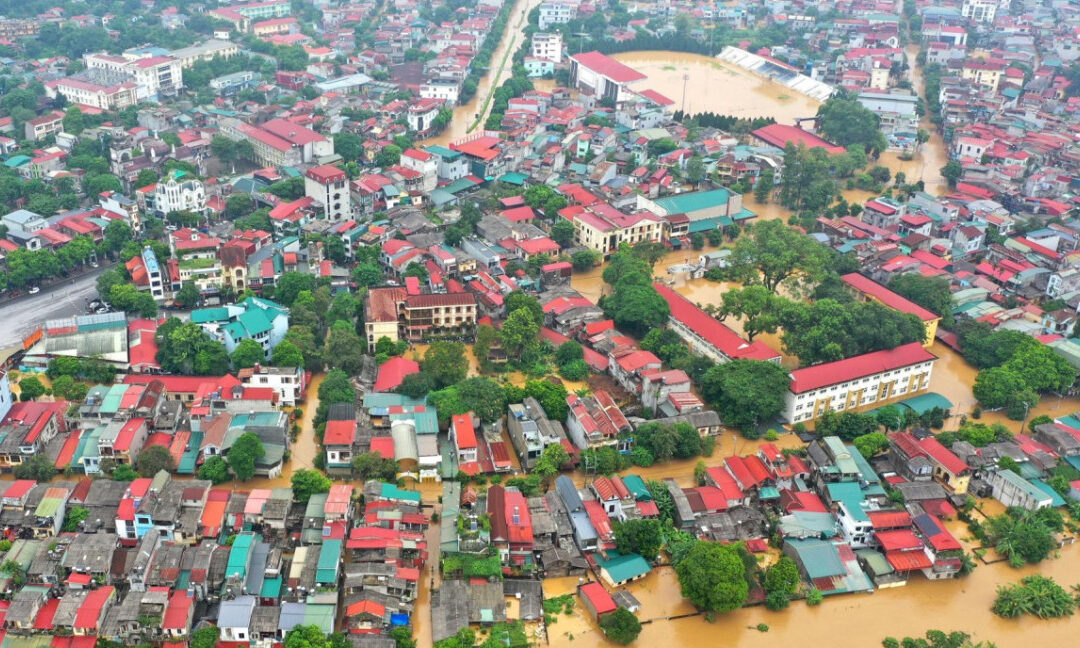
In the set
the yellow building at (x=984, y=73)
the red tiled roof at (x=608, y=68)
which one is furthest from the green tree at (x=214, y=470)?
the yellow building at (x=984, y=73)

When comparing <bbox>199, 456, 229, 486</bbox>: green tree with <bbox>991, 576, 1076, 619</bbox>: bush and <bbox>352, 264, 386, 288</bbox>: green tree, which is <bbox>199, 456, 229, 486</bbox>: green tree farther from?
<bbox>991, 576, 1076, 619</bbox>: bush

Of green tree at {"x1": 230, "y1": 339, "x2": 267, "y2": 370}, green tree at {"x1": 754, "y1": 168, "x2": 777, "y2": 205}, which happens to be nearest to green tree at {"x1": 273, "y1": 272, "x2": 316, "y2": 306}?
green tree at {"x1": 230, "y1": 339, "x2": 267, "y2": 370}

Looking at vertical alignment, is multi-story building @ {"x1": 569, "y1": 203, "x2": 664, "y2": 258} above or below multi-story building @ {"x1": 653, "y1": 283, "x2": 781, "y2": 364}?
above

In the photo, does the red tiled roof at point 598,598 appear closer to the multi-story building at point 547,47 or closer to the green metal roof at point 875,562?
the green metal roof at point 875,562

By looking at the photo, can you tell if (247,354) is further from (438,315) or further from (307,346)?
(438,315)

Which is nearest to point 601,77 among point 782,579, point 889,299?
point 889,299

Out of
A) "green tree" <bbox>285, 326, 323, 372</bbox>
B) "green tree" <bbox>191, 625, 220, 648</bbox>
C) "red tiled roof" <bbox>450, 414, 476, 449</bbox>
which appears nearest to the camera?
"green tree" <bbox>191, 625, 220, 648</bbox>
